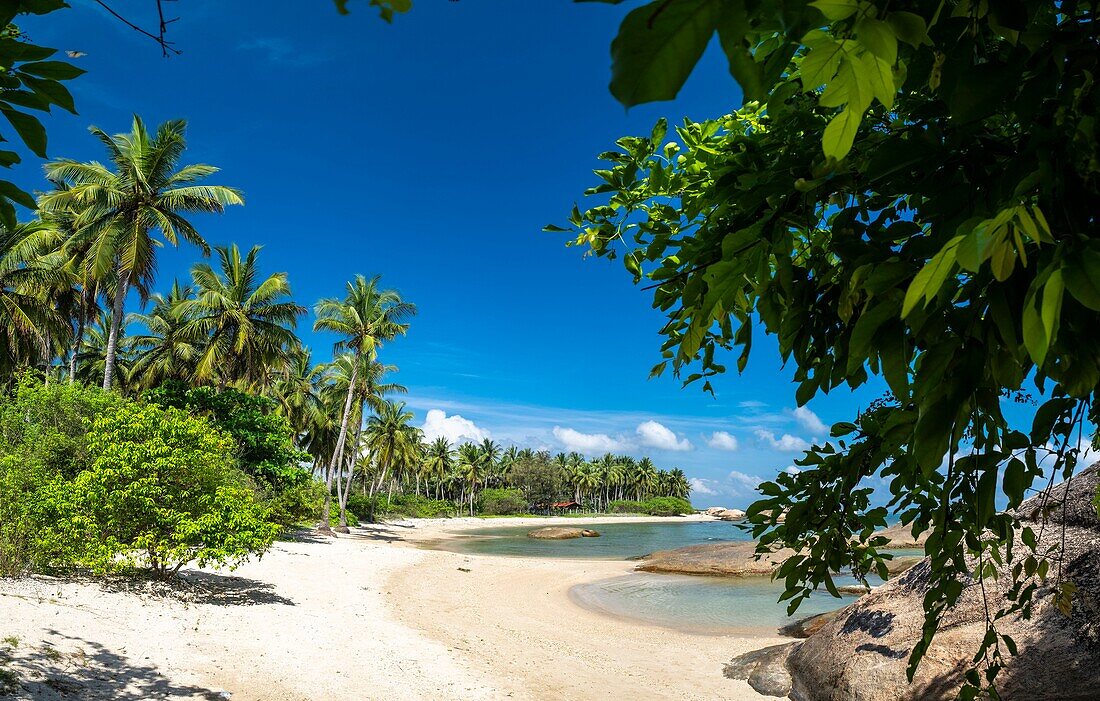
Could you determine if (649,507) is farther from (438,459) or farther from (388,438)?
(388,438)

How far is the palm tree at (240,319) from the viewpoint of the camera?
2230 cm

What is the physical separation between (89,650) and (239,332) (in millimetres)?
17645

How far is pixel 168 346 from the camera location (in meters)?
25.0

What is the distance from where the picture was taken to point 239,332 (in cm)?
2233

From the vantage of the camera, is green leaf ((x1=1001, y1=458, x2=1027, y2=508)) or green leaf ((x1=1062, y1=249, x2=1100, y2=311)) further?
green leaf ((x1=1001, y1=458, x2=1027, y2=508))

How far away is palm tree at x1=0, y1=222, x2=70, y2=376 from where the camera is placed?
664 inches

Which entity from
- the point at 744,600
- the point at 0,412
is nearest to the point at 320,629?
the point at 0,412

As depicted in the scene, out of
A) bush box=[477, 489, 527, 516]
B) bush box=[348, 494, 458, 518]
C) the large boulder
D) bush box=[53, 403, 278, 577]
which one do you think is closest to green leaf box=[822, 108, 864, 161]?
the large boulder

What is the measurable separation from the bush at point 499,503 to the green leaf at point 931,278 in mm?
78911

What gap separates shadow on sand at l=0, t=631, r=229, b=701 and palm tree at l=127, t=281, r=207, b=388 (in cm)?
1841

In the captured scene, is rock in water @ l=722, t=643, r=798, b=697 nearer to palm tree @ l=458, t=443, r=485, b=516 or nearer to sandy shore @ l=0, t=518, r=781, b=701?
sandy shore @ l=0, t=518, r=781, b=701

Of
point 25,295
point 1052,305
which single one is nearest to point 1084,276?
point 1052,305

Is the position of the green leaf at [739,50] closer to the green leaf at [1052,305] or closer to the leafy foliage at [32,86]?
the green leaf at [1052,305]

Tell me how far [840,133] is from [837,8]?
11cm
